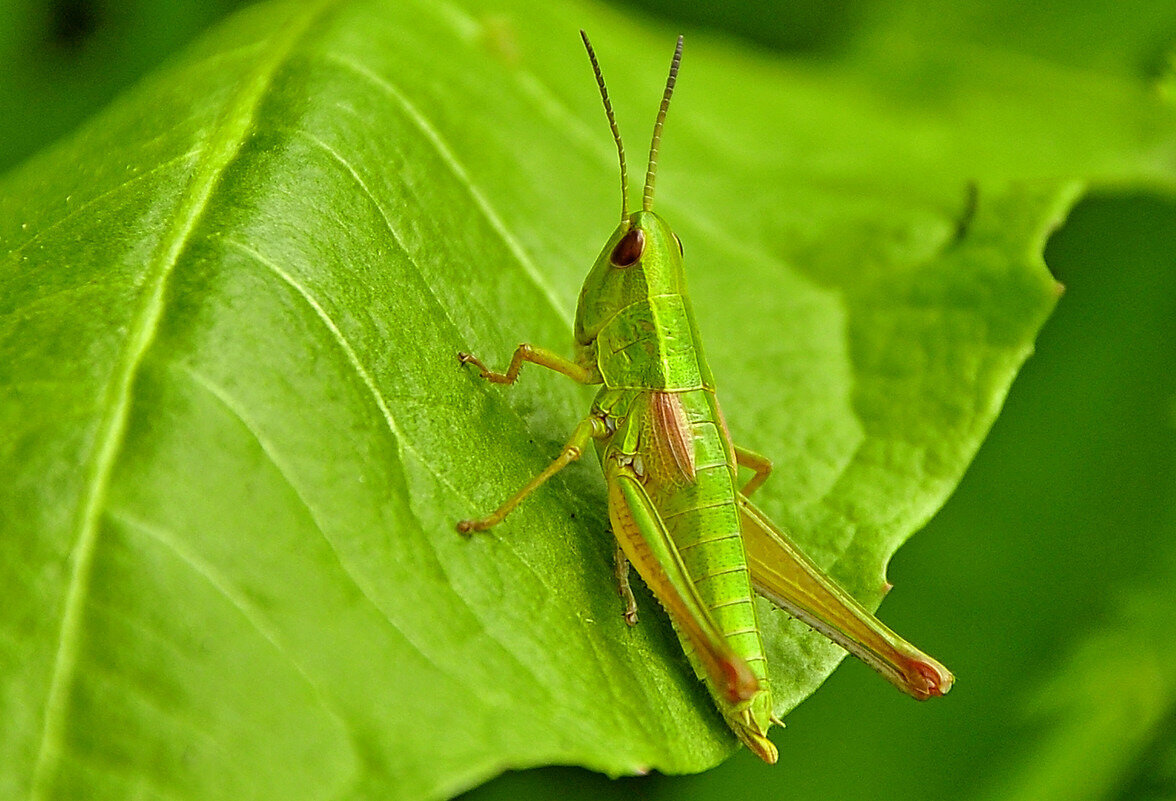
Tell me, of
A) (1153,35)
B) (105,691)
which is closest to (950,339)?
(1153,35)

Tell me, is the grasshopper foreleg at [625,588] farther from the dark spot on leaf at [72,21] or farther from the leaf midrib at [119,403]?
the dark spot on leaf at [72,21]

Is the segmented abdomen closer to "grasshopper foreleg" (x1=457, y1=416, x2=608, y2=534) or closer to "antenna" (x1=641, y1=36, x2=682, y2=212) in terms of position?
"grasshopper foreleg" (x1=457, y1=416, x2=608, y2=534)

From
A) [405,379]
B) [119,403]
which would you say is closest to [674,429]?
[405,379]

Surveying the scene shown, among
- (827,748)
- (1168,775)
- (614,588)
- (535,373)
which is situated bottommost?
(827,748)

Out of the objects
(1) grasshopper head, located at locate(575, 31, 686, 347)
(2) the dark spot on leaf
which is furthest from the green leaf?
(2) the dark spot on leaf

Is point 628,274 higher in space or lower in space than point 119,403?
lower

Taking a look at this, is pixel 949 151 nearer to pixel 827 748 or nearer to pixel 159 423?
pixel 827 748

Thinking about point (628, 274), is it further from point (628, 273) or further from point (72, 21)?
point (72, 21)
